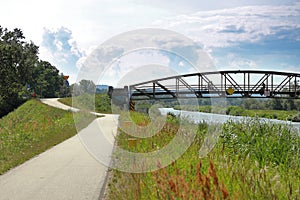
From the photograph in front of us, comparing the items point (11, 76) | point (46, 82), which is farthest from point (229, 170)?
point (46, 82)

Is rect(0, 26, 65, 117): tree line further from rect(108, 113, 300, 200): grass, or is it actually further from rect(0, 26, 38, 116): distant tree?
rect(108, 113, 300, 200): grass

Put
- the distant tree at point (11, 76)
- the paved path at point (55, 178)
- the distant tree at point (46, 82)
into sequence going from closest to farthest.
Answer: the paved path at point (55, 178)
the distant tree at point (11, 76)
the distant tree at point (46, 82)

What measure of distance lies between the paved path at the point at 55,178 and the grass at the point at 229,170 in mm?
593

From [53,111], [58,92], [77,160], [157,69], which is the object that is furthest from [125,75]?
[58,92]

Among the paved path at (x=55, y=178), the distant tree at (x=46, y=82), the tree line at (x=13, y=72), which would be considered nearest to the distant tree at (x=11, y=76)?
the tree line at (x=13, y=72)

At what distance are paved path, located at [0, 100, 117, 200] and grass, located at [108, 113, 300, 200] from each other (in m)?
0.59

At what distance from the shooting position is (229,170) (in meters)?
6.05

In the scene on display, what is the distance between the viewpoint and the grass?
4883 millimetres

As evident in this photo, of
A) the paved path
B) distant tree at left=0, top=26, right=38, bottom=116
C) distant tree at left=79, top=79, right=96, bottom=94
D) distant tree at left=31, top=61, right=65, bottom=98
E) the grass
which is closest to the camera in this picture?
the grass

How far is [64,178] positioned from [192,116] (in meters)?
9.12

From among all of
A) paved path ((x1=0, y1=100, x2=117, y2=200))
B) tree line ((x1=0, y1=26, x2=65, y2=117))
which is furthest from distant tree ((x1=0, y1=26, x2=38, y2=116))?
paved path ((x1=0, y1=100, x2=117, y2=200))

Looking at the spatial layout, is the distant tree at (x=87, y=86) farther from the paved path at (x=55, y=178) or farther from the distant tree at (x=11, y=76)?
the distant tree at (x=11, y=76)

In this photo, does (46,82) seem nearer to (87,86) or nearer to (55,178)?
(87,86)

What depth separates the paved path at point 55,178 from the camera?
26.1 ft
